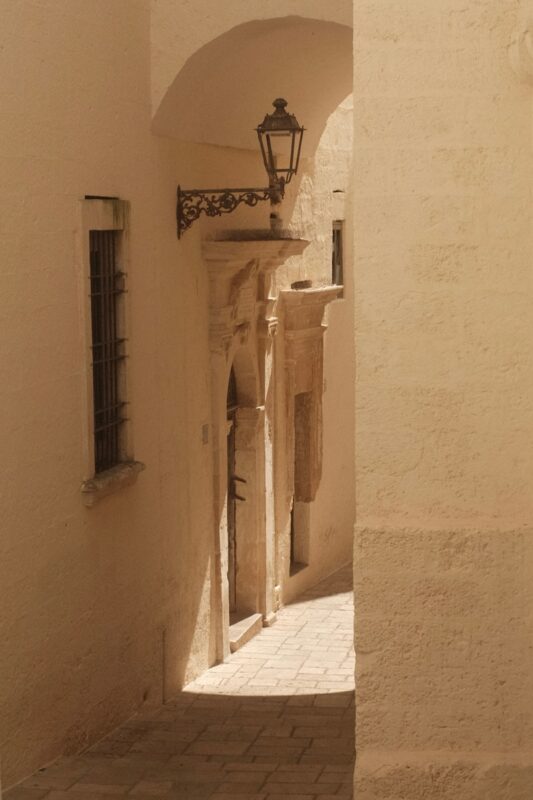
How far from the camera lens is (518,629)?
18.1 feet

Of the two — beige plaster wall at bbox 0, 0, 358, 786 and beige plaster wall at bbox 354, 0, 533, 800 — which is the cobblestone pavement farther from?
beige plaster wall at bbox 354, 0, 533, 800

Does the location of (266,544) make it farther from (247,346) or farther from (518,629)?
(518,629)

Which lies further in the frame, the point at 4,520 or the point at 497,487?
the point at 4,520

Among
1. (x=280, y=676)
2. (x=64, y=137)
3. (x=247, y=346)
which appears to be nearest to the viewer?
(x=64, y=137)

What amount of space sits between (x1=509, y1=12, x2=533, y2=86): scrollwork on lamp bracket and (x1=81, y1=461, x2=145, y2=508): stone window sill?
435 cm

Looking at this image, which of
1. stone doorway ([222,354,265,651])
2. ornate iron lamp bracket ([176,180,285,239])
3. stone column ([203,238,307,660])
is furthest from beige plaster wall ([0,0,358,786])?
stone doorway ([222,354,265,651])

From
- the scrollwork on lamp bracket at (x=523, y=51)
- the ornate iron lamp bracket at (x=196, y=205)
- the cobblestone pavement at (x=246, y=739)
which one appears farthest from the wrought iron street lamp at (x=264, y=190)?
the scrollwork on lamp bracket at (x=523, y=51)

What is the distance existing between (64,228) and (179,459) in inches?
117

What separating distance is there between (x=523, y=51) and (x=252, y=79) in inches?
231

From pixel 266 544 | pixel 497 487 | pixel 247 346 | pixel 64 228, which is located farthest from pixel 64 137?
Result: pixel 266 544

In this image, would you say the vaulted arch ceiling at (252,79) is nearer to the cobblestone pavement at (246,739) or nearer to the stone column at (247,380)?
the stone column at (247,380)

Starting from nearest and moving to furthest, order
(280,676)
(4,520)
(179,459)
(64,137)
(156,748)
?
(4,520)
(64,137)
(156,748)
(179,459)
(280,676)

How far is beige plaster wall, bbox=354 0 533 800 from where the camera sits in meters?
5.43

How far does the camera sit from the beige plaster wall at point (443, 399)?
5.43 m
